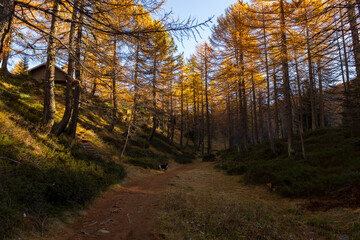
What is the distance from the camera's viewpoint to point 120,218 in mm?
4141

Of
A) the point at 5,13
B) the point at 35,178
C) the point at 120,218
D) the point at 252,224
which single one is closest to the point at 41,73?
the point at 35,178

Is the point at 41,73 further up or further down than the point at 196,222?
further up

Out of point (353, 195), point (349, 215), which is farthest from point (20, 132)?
point (353, 195)

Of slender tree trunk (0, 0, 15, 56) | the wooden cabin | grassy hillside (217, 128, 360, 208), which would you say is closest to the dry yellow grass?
grassy hillside (217, 128, 360, 208)

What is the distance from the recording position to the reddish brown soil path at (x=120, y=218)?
3.32 m

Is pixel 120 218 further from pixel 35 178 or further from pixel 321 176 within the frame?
pixel 321 176

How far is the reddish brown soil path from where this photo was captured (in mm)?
3316

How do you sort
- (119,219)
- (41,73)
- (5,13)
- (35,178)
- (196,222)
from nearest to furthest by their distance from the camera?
(5,13)
(196,222)
(119,219)
(35,178)
(41,73)

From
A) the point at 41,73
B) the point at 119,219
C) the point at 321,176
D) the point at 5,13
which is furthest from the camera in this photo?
the point at 41,73

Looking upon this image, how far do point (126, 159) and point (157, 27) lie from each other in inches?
364

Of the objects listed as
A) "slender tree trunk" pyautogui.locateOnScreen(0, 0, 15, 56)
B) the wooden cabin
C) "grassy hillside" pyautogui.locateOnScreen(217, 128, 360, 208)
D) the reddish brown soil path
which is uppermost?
the wooden cabin

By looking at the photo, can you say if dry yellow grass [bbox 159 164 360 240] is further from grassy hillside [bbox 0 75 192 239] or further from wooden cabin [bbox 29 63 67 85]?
wooden cabin [bbox 29 63 67 85]

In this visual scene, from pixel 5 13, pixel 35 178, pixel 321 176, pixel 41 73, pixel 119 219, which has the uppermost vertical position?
pixel 41 73

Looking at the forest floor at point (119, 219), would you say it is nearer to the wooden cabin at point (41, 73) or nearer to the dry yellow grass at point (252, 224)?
the dry yellow grass at point (252, 224)
